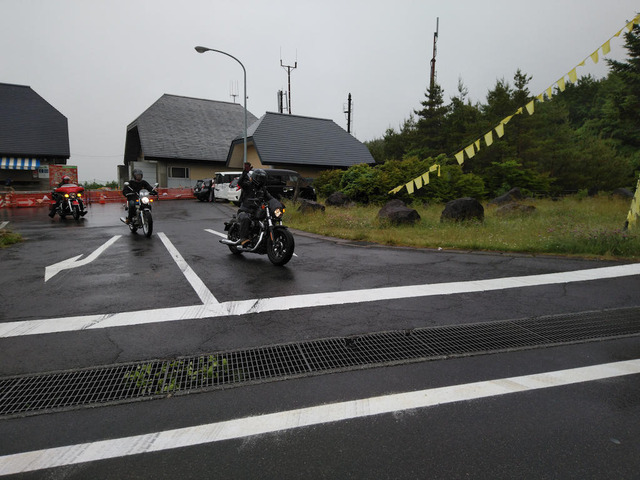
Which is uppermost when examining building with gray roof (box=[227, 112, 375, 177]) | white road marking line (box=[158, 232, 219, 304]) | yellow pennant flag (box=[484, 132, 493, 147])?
building with gray roof (box=[227, 112, 375, 177])

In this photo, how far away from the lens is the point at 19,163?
32.4 meters

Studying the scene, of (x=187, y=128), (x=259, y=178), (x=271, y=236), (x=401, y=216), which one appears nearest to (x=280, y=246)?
(x=271, y=236)

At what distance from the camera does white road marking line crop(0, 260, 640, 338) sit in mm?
4348

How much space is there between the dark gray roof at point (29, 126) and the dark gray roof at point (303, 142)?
52.5 feet

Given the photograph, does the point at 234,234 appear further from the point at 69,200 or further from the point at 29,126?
the point at 29,126

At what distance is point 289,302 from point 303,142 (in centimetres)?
2903

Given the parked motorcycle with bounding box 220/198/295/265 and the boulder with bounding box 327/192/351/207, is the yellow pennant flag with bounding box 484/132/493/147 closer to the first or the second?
the parked motorcycle with bounding box 220/198/295/265

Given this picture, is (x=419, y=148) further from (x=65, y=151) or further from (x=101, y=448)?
(x=101, y=448)

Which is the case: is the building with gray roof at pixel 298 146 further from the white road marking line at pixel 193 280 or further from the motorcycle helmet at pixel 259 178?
the motorcycle helmet at pixel 259 178

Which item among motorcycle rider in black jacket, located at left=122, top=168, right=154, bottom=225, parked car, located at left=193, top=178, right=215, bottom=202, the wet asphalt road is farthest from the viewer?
parked car, located at left=193, top=178, right=215, bottom=202

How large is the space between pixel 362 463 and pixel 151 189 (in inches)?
424

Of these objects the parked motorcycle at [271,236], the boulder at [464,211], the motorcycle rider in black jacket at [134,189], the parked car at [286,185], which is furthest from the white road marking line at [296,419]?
the parked car at [286,185]

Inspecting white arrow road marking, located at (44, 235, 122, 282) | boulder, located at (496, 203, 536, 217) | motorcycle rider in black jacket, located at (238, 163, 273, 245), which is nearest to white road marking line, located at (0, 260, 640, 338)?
white arrow road marking, located at (44, 235, 122, 282)

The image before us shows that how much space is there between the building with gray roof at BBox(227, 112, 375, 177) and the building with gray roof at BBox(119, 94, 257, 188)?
187 inches
